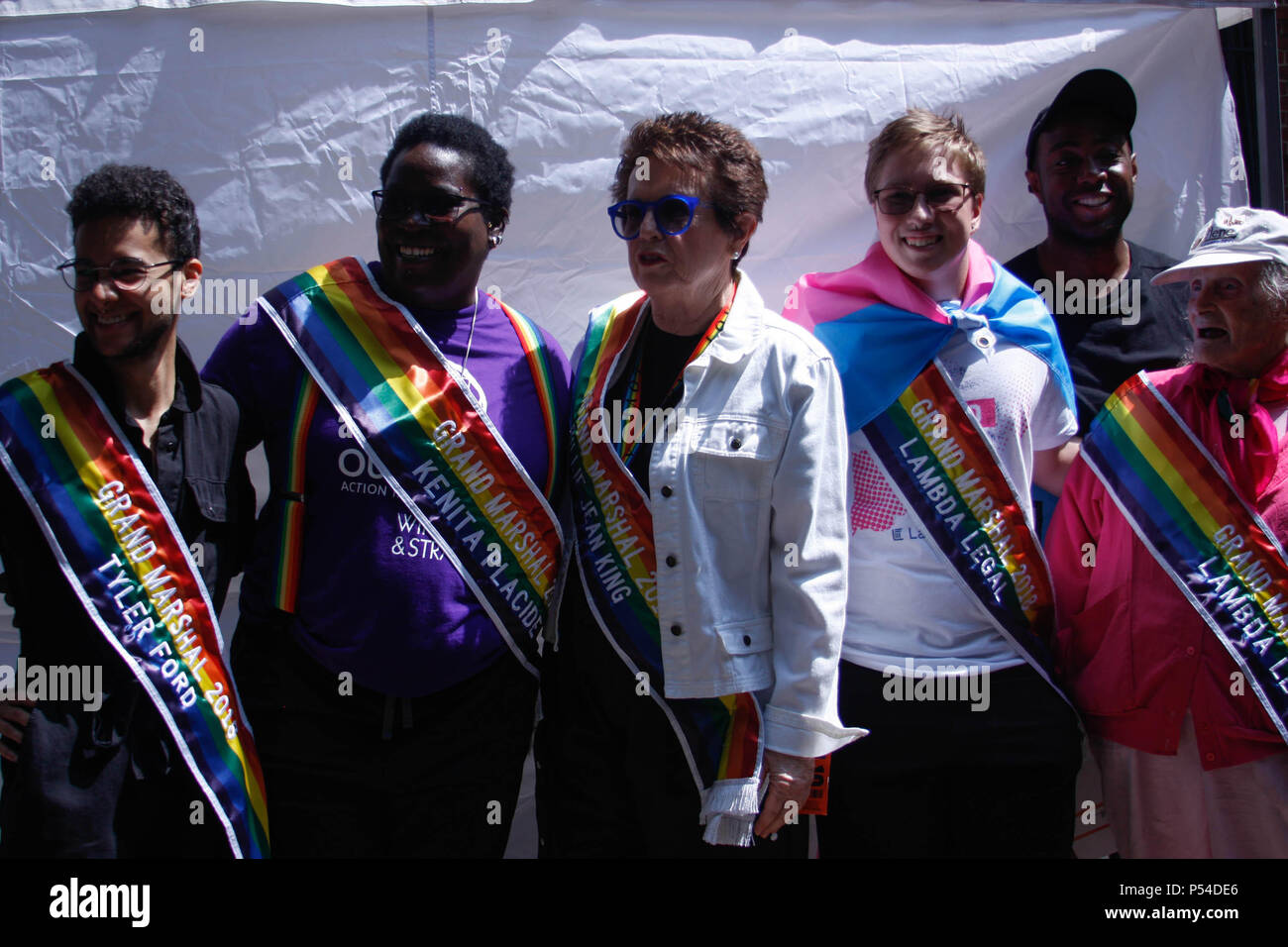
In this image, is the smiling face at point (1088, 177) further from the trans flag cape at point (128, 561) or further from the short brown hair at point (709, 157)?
the trans flag cape at point (128, 561)

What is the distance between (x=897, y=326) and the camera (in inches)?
91.2

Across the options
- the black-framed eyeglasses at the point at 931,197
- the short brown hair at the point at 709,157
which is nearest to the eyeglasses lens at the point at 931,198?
the black-framed eyeglasses at the point at 931,197

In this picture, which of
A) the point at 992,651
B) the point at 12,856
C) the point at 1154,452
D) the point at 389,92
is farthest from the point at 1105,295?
→ the point at 12,856

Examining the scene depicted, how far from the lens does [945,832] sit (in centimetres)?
222

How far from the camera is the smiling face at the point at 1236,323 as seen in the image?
7.57ft

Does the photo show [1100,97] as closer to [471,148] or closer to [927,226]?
[927,226]

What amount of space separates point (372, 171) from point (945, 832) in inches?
88.1

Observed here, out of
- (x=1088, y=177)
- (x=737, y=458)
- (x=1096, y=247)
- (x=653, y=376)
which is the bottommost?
(x=737, y=458)

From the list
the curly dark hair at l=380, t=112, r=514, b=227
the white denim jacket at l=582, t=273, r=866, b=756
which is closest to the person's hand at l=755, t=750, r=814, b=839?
the white denim jacket at l=582, t=273, r=866, b=756

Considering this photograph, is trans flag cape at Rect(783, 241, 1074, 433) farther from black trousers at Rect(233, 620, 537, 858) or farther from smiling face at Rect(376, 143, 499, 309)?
black trousers at Rect(233, 620, 537, 858)

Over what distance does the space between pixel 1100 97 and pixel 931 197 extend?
93 cm

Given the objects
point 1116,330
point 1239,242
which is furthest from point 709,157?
point 1116,330

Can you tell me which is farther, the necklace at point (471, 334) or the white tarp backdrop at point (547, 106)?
the white tarp backdrop at point (547, 106)

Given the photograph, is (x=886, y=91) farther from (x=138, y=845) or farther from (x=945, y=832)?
(x=138, y=845)
